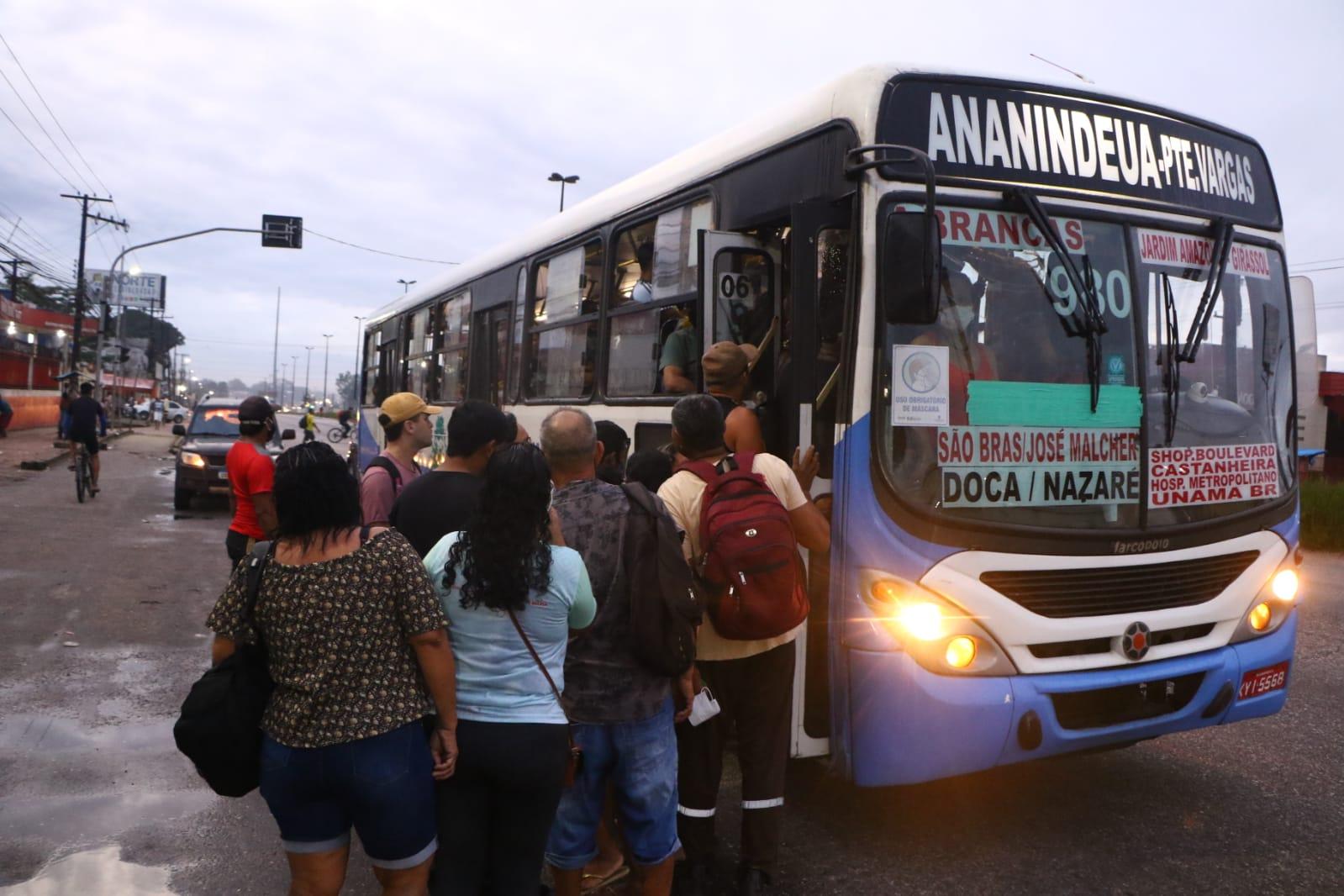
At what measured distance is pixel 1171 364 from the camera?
445cm

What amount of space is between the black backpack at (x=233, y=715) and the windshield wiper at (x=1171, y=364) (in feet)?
11.5

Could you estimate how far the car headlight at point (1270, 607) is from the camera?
4633 mm

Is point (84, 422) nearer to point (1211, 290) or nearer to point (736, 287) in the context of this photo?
point (736, 287)

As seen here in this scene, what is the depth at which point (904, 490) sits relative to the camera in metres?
4.07

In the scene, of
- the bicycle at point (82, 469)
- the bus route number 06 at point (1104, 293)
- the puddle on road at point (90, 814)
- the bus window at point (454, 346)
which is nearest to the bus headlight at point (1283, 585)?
the bus route number 06 at point (1104, 293)

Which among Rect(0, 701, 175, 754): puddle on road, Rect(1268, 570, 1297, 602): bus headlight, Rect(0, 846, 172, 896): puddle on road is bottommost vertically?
Rect(0, 846, 172, 896): puddle on road

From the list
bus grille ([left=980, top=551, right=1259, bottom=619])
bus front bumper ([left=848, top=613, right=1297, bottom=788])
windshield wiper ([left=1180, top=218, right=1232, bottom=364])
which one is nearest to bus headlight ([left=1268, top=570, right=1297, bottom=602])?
bus grille ([left=980, top=551, right=1259, bottom=619])

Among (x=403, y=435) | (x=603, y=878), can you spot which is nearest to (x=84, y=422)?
(x=403, y=435)

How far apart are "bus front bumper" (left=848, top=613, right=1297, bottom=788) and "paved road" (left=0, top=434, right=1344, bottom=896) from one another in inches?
18.4

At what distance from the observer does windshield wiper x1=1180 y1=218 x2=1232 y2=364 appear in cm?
448

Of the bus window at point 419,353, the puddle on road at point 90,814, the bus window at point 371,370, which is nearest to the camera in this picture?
the puddle on road at point 90,814

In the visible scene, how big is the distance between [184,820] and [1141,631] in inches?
160

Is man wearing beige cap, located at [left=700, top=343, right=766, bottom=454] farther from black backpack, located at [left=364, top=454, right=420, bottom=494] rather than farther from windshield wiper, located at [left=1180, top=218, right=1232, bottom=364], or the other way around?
windshield wiper, located at [left=1180, top=218, right=1232, bottom=364]

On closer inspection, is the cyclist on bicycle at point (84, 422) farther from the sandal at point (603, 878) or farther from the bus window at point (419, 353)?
the sandal at point (603, 878)
